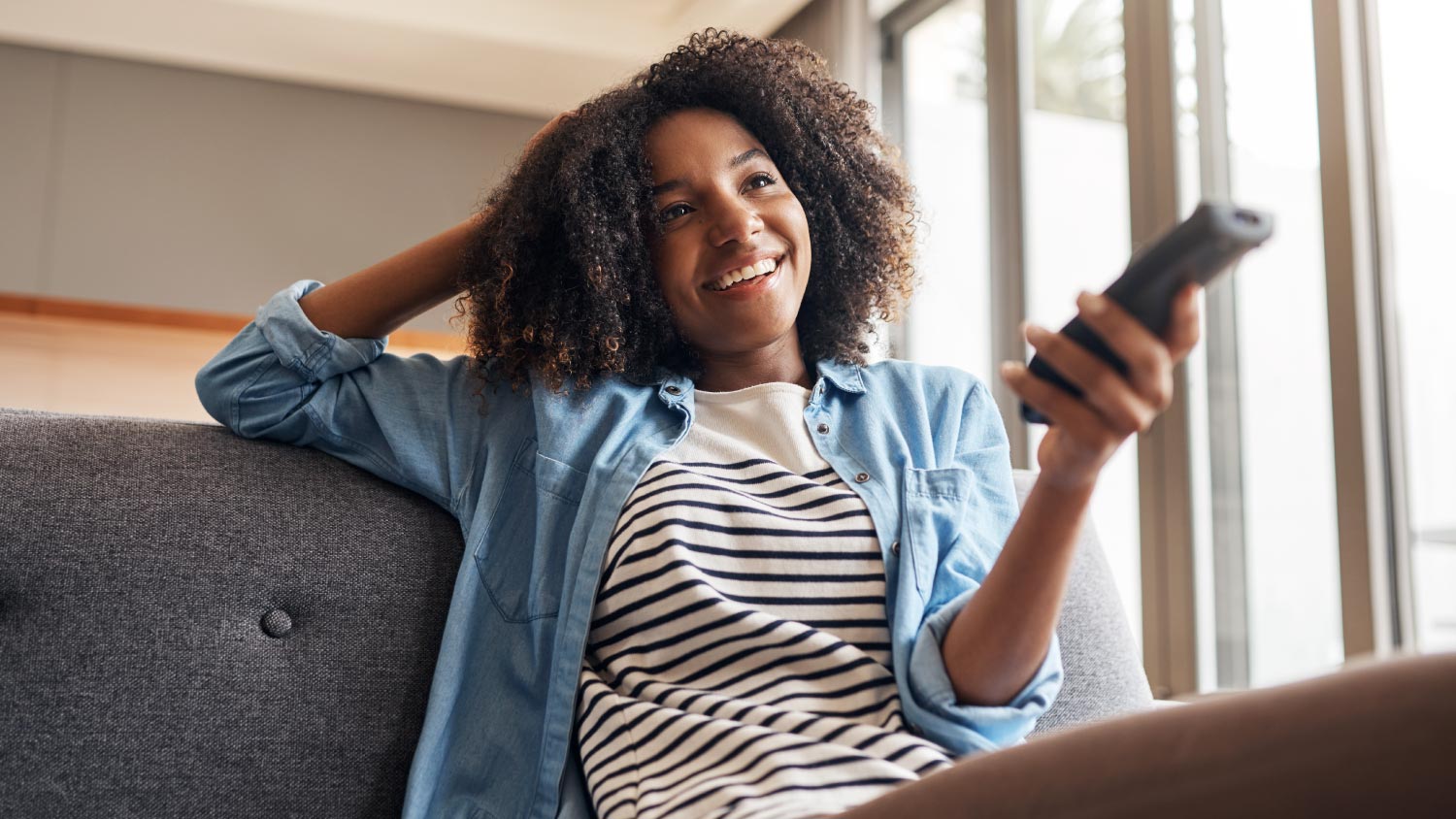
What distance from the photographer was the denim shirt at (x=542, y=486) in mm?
979

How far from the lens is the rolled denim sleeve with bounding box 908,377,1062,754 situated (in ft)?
2.91

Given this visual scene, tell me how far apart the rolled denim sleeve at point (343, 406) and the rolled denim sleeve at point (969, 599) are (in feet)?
1.47

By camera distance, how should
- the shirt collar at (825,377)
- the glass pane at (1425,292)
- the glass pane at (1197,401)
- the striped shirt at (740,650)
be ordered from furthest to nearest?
the glass pane at (1197,401) → the glass pane at (1425,292) → the shirt collar at (825,377) → the striped shirt at (740,650)

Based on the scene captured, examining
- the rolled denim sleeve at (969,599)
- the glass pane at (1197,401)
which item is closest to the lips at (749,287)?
the rolled denim sleeve at (969,599)

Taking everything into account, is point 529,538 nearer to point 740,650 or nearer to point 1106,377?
point 740,650

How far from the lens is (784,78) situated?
137cm

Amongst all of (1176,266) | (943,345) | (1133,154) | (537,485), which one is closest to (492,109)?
(943,345)

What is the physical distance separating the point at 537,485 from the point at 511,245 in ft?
0.94

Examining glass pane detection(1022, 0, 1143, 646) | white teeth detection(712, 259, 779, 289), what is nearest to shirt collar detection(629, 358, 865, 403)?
white teeth detection(712, 259, 779, 289)

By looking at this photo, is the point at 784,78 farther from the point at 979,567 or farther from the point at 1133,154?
the point at 1133,154

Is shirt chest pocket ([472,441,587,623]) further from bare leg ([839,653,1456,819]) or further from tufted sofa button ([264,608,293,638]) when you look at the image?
bare leg ([839,653,1456,819])

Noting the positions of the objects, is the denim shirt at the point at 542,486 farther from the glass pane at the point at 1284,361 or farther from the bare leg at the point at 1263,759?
the glass pane at the point at 1284,361

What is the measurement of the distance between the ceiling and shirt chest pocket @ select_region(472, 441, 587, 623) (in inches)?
90.6

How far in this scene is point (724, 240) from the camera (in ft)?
3.80
